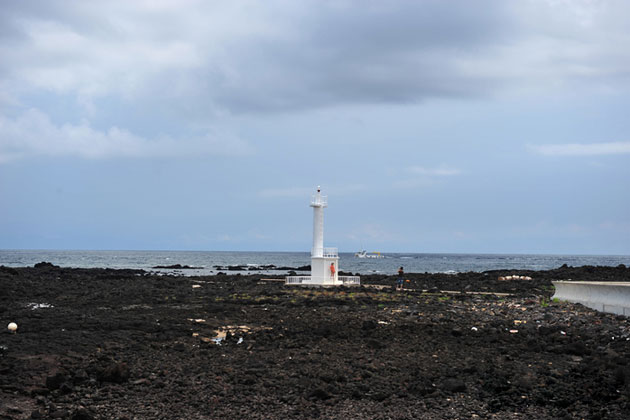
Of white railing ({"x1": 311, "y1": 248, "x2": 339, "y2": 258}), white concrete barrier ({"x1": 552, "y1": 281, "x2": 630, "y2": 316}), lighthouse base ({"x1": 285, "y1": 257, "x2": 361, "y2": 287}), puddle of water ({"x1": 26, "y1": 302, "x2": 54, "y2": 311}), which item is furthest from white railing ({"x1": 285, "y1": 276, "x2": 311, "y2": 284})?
white concrete barrier ({"x1": 552, "y1": 281, "x2": 630, "y2": 316})

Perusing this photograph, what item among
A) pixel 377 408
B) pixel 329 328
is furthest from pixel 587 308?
pixel 377 408

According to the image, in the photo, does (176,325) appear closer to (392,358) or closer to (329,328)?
(329,328)

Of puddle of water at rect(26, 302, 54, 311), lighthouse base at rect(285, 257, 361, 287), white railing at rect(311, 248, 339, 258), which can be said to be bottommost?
puddle of water at rect(26, 302, 54, 311)

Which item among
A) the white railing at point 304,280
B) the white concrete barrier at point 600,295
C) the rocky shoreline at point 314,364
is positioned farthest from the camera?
the white railing at point 304,280

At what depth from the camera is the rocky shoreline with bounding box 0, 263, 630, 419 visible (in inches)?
415

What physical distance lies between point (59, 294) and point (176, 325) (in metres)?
14.4

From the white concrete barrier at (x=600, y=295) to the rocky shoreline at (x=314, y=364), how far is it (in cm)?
47

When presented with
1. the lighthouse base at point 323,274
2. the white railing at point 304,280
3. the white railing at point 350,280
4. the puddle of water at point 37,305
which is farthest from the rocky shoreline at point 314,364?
the white railing at point 350,280

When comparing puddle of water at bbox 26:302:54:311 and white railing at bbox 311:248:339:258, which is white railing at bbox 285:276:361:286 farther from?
puddle of water at bbox 26:302:54:311

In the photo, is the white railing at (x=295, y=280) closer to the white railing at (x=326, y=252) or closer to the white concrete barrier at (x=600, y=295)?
the white railing at (x=326, y=252)

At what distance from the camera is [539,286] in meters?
35.9

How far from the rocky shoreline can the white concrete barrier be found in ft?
1.55

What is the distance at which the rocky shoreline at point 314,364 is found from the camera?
34.6 feet

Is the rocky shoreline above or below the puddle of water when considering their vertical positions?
above
